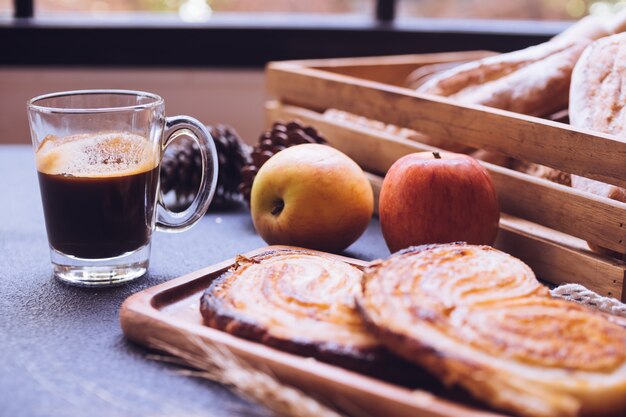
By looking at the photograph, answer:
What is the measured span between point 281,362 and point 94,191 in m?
0.38

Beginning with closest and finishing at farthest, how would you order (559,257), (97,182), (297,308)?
(297,308), (97,182), (559,257)

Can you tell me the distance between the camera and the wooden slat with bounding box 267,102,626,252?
930 mm

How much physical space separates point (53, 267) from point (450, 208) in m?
0.55

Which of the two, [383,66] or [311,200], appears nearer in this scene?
[311,200]

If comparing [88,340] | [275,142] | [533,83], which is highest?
[533,83]

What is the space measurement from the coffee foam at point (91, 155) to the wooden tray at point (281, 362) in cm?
17

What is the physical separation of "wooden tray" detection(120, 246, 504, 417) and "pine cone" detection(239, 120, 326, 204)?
0.42 meters

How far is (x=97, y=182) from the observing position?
0.89 meters

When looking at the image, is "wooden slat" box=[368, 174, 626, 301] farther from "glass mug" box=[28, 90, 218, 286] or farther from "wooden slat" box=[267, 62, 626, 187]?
"glass mug" box=[28, 90, 218, 286]

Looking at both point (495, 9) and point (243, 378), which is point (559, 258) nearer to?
point (243, 378)

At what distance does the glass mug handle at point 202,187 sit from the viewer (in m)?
1.00

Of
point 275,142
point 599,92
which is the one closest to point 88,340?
point 275,142

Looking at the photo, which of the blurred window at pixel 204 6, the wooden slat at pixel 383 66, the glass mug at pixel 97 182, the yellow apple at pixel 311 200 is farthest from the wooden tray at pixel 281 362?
the blurred window at pixel 204 6

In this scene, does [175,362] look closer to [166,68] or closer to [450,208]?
[450,208]
